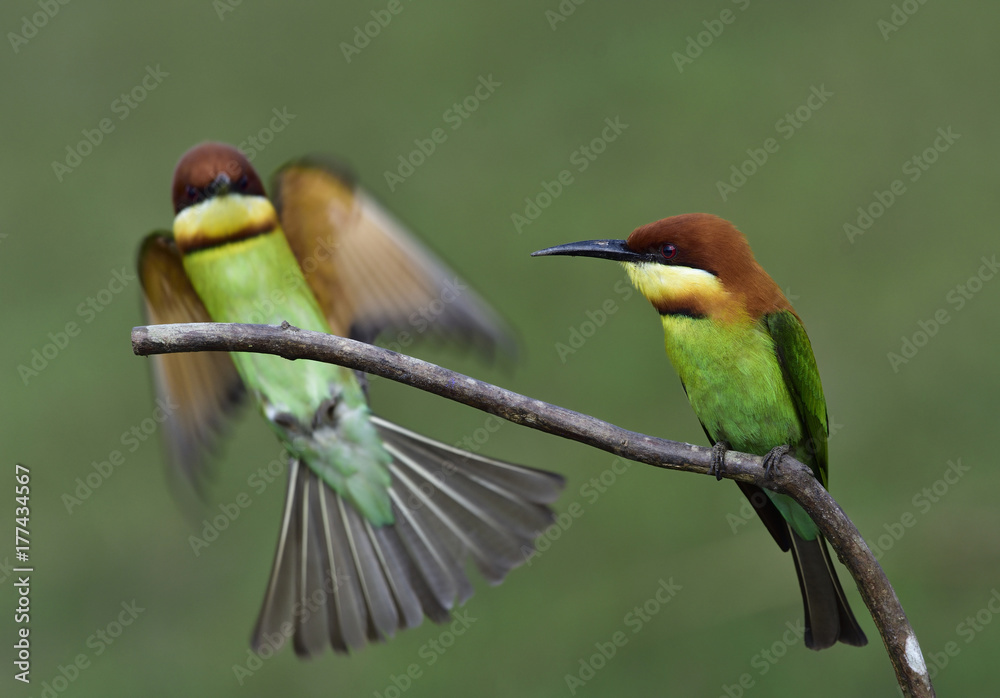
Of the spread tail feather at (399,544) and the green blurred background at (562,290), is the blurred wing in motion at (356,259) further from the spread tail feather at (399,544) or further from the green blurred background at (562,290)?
the green blurred background at (562,290)

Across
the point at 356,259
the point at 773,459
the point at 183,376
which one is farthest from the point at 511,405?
the point at 183,376

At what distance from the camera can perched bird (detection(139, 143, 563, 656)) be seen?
160 centimetres

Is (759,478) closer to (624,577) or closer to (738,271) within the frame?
(738,271)

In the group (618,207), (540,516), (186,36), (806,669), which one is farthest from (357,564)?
(186,36)

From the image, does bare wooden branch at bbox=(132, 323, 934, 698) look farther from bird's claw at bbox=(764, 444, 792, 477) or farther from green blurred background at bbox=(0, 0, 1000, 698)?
green blurred background at bbox=(0, 0, 1000, 698)

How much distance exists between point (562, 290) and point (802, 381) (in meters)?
1.65

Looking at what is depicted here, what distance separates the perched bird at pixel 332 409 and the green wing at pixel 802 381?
382 millimetres

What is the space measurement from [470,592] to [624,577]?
3.10 ft

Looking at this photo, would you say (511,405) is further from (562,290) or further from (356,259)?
(562,290)

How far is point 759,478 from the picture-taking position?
1218 mm

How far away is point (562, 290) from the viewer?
307 cm

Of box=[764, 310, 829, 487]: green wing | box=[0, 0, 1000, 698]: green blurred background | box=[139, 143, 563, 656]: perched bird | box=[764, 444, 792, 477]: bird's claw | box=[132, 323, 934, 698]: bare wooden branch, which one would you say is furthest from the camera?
box=[0, 0, 1000, 698]: green blurred background

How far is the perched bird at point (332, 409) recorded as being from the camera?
1603mm

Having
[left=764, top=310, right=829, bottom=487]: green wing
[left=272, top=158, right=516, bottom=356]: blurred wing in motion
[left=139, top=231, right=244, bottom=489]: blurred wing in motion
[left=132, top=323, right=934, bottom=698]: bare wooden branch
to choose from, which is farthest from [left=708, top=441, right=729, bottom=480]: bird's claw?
[left=139, top=231, right=244, bottom=489]: blurred wing in motion
